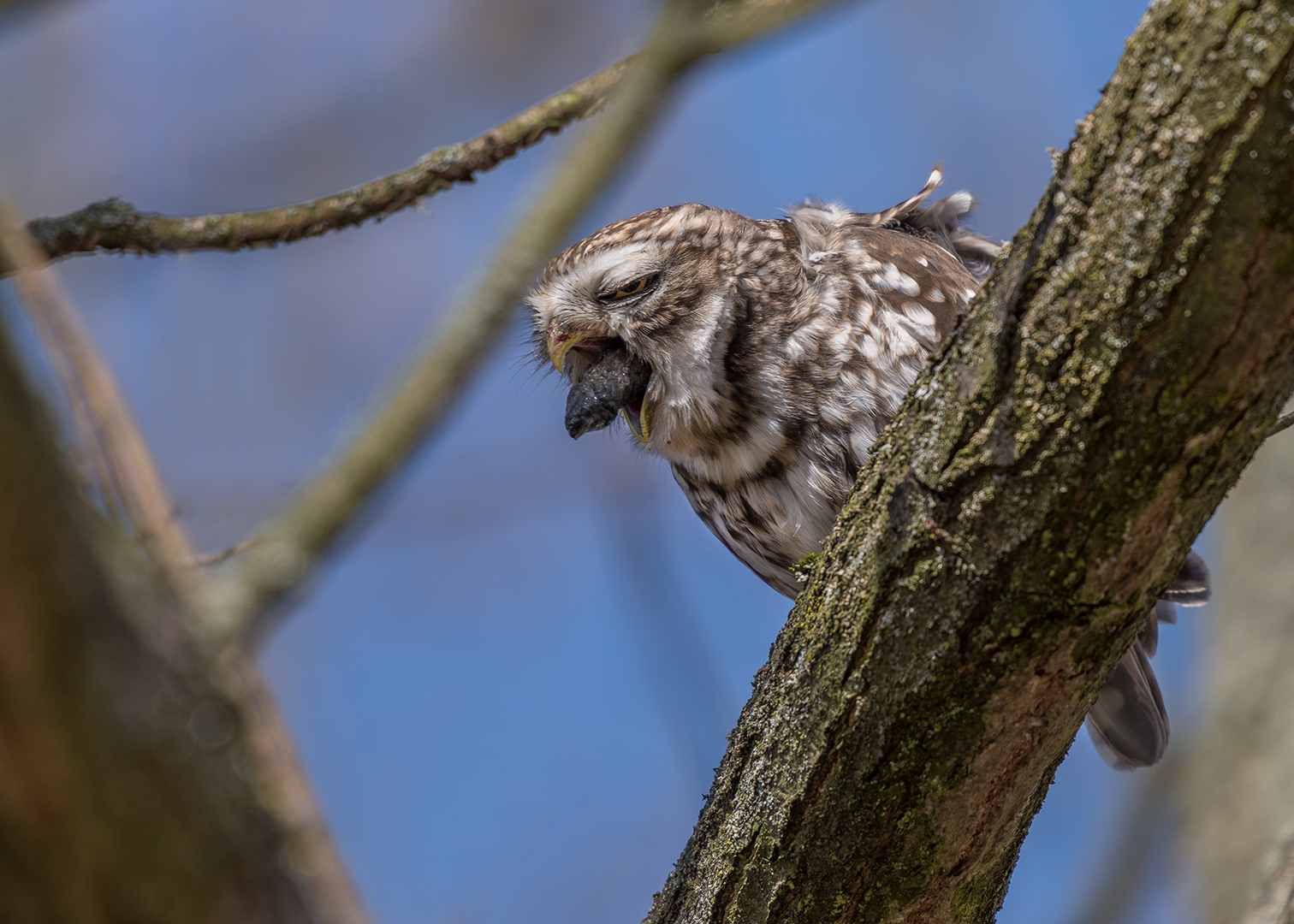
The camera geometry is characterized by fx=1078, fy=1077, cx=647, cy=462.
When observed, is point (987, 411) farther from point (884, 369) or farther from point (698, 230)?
point (698, 230)

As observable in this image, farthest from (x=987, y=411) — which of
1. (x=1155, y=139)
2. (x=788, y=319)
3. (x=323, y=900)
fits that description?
(x=788, y=319)

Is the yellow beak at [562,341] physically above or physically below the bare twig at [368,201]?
above

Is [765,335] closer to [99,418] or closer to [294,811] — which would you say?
[99,418]

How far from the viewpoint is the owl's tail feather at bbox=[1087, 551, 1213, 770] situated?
2.95m

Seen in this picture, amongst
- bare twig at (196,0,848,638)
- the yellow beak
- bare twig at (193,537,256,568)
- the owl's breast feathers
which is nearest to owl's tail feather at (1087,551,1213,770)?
the owl's breast feathers

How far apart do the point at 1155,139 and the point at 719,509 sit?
197 centimetres

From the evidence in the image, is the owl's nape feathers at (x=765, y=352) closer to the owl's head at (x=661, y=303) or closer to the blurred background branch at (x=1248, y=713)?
the owl's head at (x=661, y=303)

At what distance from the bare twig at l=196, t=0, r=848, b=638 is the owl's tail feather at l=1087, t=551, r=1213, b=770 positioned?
1.95 metres

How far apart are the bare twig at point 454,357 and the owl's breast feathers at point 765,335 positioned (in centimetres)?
109

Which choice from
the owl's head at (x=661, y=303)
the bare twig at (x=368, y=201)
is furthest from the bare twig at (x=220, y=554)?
the owl's head at (x=661, y=303)

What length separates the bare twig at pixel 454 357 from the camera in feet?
4.13

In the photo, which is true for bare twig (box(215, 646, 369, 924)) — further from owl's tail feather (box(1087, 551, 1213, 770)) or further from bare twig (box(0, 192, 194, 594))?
owl's tail feather (box(1087, 551, 1213, 770))

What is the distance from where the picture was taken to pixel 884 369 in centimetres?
279

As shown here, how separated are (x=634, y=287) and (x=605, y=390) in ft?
1.00
